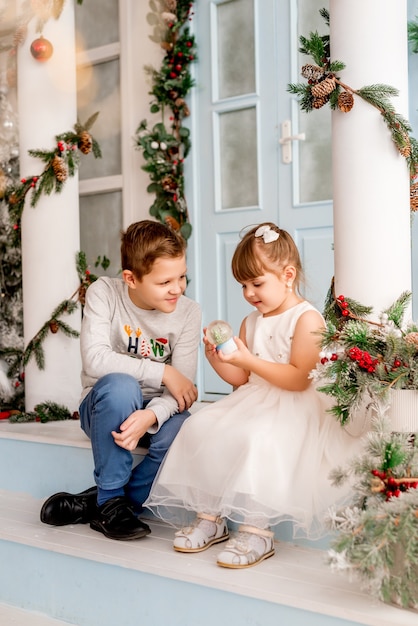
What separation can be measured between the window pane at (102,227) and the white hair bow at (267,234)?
78.3 inches

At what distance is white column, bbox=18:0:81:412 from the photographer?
3.15 m

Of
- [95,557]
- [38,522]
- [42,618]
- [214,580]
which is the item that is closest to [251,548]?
[214,580]

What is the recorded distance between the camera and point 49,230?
3.18 metres

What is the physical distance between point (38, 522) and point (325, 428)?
0.96 meters

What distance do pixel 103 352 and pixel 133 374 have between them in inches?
4.5

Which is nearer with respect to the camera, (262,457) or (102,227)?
(262,457)

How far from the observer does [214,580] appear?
1.66 m

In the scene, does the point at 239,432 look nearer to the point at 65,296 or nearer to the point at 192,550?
the point at 192,550

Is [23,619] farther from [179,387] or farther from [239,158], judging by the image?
[239,158]

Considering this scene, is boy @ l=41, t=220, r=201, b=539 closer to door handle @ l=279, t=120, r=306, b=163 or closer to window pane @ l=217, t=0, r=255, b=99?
door handle @ l=279, t=120, r=306, b=163

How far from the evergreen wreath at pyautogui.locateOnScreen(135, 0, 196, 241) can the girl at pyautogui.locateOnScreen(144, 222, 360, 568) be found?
163cm

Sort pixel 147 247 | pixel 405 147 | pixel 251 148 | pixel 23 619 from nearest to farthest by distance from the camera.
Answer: pixel 405 147 < pixel 23 619 < pixel 147 247 < pixel 251 148

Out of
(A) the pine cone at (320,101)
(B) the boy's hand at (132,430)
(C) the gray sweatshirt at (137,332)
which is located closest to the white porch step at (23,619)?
(B) the boy's hand at (132,430)

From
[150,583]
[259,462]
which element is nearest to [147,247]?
[259,462]
